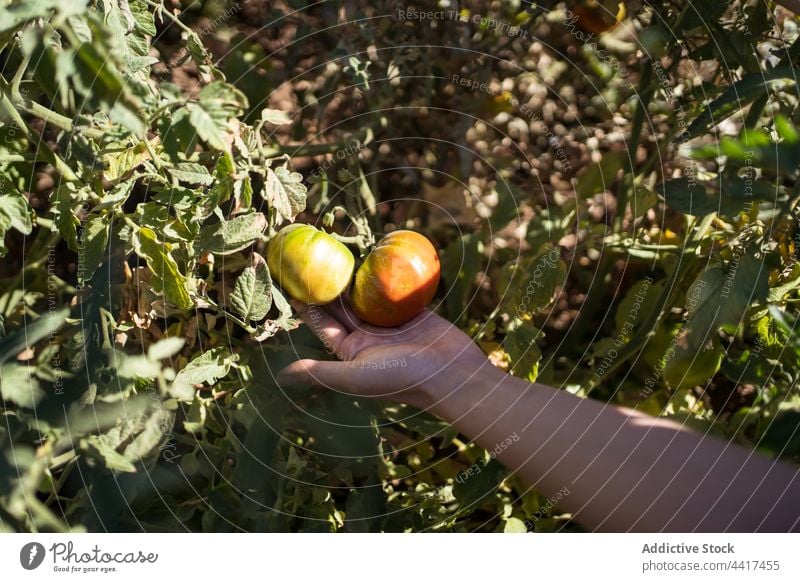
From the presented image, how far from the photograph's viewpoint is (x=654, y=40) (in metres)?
1.21

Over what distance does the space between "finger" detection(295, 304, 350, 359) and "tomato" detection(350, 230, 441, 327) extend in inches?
1.6

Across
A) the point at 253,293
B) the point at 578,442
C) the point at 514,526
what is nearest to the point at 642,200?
the point at 578,442

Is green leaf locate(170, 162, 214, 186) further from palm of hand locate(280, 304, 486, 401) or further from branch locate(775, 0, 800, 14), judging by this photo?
branch locate(775, 0, 800, 14)

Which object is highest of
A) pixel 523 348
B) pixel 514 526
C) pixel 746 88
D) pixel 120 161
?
pixel 746 88

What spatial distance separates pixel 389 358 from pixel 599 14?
2.35ft

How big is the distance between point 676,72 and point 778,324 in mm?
558

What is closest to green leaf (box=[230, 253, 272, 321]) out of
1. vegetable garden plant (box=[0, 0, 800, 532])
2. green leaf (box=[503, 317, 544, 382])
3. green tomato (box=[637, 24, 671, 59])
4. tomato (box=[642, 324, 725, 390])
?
vegetable garden plant (box=[0, 0, 800, 532])

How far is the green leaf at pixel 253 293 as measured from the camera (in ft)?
3.01

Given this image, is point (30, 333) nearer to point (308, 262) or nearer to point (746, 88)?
point (308, 262)

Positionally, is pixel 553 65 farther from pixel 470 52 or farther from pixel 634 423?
pixel 634 423

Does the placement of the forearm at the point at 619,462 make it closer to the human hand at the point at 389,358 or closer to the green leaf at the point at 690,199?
the human hand at the point at 389,358

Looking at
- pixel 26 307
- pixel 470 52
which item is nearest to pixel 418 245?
pixel 470 52

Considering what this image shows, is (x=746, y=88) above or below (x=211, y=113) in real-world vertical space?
above
